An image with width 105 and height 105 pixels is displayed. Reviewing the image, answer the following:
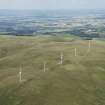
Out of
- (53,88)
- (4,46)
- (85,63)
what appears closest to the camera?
(53,88)

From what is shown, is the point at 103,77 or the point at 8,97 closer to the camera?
the point at 8,97

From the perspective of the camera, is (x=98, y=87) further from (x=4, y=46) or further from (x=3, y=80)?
(x=4, y=46)

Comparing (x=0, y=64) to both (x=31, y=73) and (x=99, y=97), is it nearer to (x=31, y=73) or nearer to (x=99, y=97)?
(x=31, y=73)

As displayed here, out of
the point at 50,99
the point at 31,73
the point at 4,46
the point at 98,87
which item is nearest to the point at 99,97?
the point at 98,87

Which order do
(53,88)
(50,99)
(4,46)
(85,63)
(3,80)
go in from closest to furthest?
(50,99) < (53,88) < (3,80) < (85,63) < (4,46)

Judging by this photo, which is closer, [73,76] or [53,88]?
[53,88]

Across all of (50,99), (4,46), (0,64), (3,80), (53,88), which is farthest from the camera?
(4,46)

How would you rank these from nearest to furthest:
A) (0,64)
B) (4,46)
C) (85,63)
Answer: (85,63) < (0,64) < (4,46)

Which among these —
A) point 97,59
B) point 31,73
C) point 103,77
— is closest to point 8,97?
point 31,73
